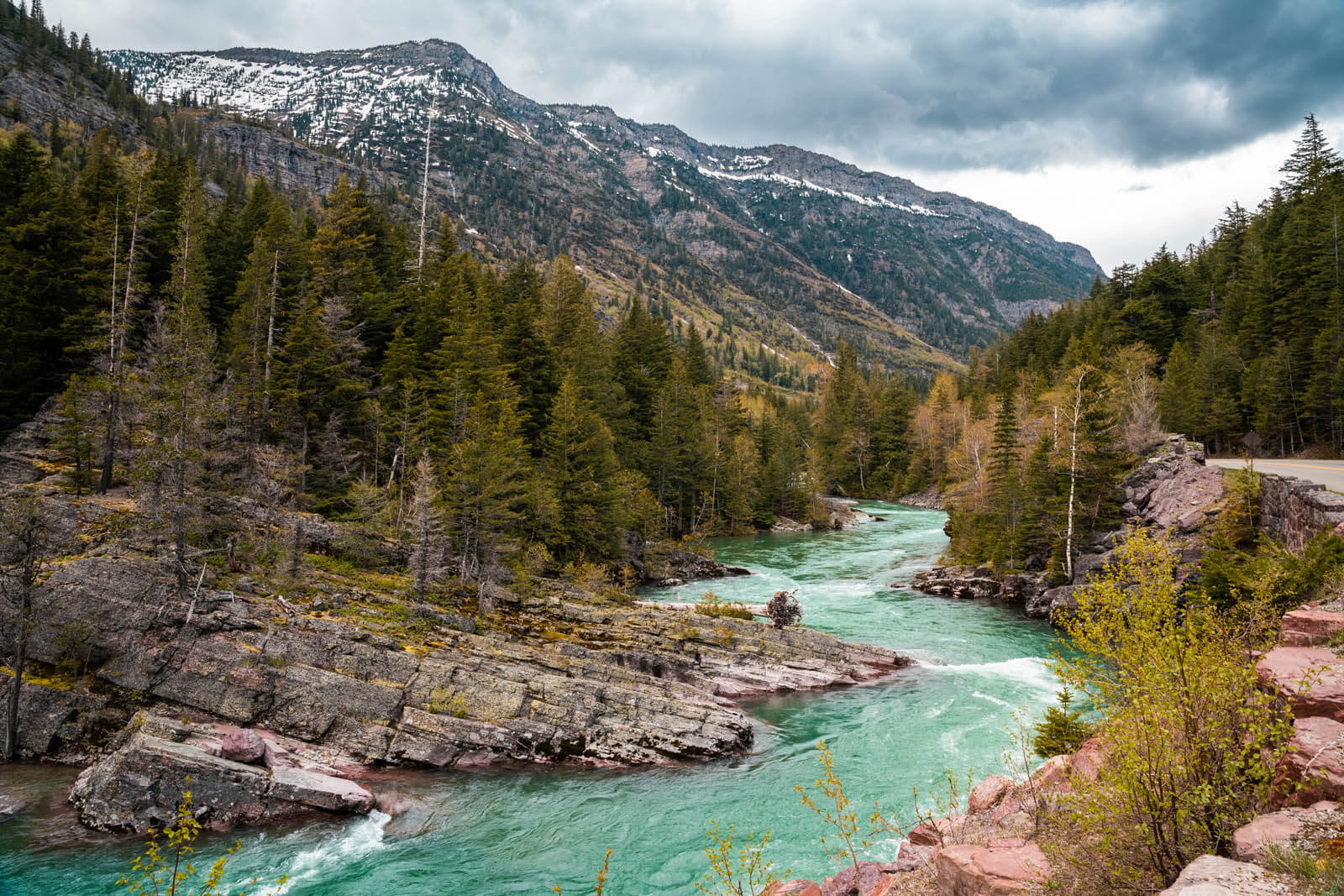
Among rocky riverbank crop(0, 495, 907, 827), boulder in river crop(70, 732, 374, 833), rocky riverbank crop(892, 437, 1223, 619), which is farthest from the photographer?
rocky riverbank crop(892, 437, 1223, 619)

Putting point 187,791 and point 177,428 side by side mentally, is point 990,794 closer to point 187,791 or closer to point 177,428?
point 187,791

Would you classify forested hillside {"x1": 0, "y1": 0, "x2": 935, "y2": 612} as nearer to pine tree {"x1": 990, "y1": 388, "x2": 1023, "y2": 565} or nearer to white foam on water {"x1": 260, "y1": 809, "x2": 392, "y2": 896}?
white foam on water {"x1": 260, "y1": 809, "x2": 392, "y2": 896}

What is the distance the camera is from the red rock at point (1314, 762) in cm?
698

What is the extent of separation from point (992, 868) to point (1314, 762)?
3834 mm

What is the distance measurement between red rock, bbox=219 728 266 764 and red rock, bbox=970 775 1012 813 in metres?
18.0

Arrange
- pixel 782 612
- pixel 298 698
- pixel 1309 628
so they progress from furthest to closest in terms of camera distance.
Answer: pixel 782 612 < pixel 298 698 < pixel 1309 628

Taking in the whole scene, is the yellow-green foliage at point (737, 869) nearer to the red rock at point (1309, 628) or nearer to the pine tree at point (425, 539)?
the red rock at point (1309, 628)

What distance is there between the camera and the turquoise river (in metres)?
14.5

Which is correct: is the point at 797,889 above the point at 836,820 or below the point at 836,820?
above

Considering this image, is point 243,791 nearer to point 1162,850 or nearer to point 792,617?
point 1162,850

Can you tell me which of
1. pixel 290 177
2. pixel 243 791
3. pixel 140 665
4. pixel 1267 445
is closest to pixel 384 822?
pixel 243 791

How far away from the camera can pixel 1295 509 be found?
75.9ft

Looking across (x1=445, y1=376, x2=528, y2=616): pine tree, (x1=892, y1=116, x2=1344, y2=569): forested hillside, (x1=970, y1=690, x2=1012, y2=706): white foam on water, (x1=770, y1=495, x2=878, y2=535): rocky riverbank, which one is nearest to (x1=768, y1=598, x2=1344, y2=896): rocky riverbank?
(x1=970, y1=690, x2=1012, y2=706): white foam on water

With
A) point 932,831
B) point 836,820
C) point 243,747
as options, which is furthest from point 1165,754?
point 243,747
